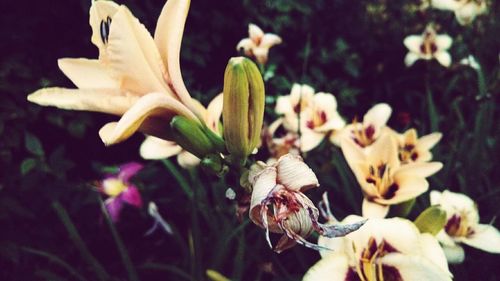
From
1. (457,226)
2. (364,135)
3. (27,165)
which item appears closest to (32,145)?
(27,165)

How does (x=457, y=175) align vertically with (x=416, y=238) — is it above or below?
below

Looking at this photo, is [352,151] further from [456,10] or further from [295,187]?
[456,10]

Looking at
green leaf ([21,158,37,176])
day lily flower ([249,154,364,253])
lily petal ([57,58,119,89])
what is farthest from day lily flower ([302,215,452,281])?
green leaf ([21,158,37,176])

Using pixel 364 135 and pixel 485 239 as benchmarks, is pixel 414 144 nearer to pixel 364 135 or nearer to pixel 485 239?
pixel 364 135

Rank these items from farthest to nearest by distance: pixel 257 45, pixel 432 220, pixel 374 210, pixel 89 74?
pixel 257 45 → pixel 374 210 → pixel 432 220 → pixel 89 74

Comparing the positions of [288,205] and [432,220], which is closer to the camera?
[288,205]

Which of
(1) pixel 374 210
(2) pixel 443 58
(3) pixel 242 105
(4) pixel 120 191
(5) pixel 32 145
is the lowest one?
(4) pixel 120 191

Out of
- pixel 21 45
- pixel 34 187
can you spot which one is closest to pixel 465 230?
pixel 34 187

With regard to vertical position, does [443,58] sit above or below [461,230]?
above
